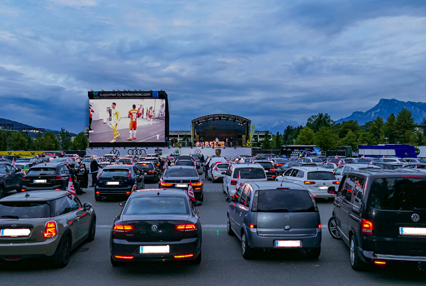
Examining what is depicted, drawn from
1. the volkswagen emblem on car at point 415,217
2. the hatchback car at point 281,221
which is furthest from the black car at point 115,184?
the volkswagen emblem on car at point 415,217

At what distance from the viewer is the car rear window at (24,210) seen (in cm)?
674

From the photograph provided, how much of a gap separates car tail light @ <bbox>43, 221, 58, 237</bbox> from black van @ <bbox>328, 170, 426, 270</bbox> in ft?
17.1

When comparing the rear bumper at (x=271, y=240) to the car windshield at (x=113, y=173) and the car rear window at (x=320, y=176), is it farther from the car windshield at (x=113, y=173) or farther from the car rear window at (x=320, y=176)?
the car windshield at (x=113, y=173)

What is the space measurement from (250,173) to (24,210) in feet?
33.7

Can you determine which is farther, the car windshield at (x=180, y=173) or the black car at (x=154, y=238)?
the car windshield at (x=180, y=173)

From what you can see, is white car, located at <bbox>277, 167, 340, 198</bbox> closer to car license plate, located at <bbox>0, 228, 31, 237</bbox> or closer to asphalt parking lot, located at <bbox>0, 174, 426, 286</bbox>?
asphalt parking lot, located at <bbox>0, 174, 426, 286</bbox>

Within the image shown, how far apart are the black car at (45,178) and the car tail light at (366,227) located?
12.9 metres

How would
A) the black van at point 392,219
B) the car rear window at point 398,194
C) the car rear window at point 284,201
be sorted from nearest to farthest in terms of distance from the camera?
the black van at point 392,219 < the car rear window at point 398,194 < the car rear window at point 284,201

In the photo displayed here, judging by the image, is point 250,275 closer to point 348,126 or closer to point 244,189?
point 244,189

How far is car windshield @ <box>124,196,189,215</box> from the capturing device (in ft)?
23.1

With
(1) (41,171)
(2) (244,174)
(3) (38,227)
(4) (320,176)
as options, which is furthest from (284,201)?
(1) (41,171)

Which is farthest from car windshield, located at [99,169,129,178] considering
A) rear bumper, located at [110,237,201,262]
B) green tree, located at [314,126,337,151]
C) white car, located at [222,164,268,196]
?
green tree, located at [314,126,337,151]

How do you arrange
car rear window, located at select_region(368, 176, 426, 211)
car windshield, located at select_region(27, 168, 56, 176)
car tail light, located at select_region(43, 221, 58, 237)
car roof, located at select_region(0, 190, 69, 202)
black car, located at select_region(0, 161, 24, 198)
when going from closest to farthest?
car rear window, located at select_region(368, 176, 426, 211) < car tail light, located at select_region(43, 221, 58, 237) < car roof, located at select_region(0, 190, 69, 202) < car windshield, located at select_region(27, 168, 56, 176) < black car, located at select_region(0, 161, 24, 198)

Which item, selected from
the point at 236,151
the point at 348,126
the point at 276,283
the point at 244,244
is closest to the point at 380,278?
the point at 276,283
